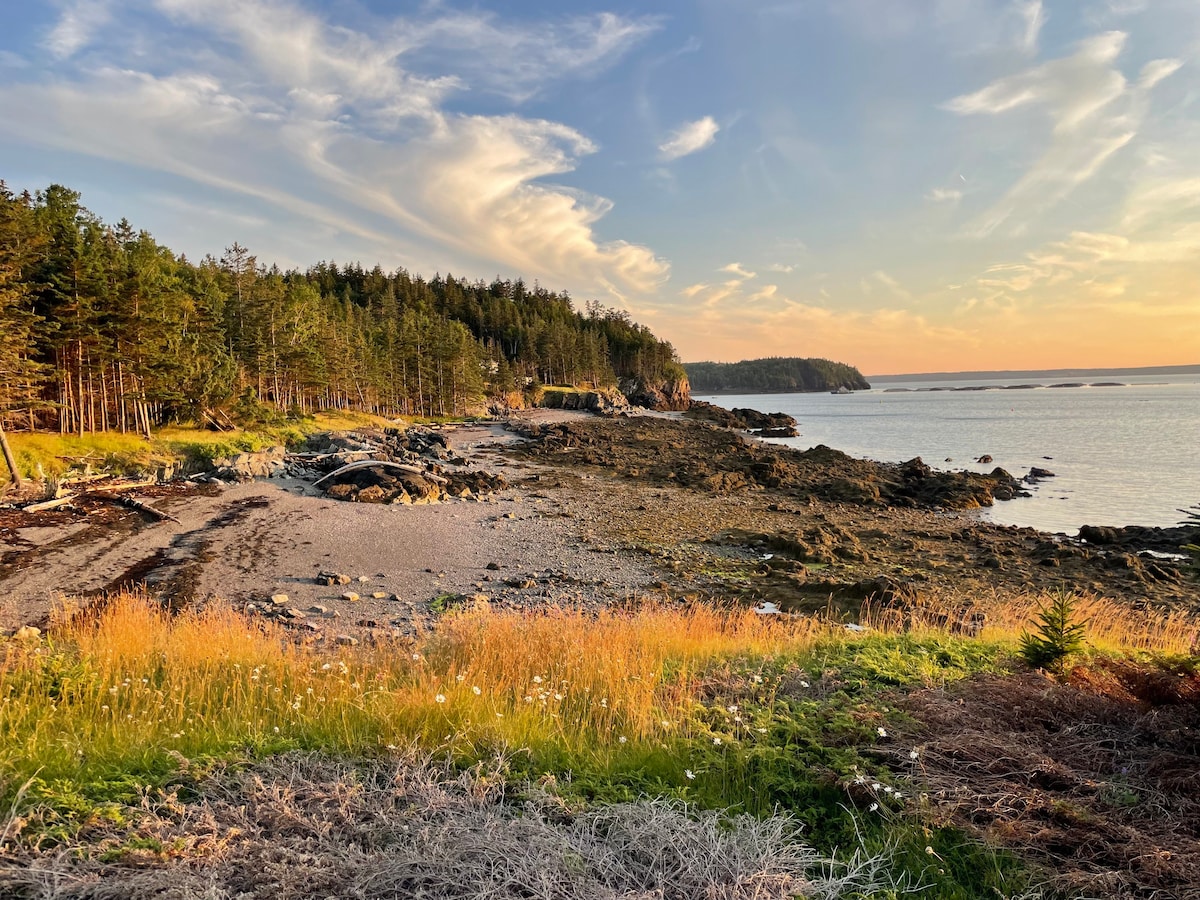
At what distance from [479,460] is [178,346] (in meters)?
19.8

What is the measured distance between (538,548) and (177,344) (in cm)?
3057

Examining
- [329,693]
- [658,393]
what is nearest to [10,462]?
[329,693]

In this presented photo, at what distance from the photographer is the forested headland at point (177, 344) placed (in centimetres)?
2752

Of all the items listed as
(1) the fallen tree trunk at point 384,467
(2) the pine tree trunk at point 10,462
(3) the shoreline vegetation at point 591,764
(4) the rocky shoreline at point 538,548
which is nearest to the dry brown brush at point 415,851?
(3) the shoreline vegetation at point 591,764

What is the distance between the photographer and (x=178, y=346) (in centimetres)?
3531

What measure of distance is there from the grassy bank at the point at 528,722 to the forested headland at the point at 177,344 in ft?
90.4

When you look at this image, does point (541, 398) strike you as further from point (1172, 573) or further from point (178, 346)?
point (1172, 573)

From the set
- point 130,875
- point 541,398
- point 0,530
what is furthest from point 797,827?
point 541,398

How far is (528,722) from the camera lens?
473cm

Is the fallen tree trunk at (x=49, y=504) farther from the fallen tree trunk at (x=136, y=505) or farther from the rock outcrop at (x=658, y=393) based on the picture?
the rock outcrop at (x=658, y=393)

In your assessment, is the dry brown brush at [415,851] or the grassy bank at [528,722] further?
the grassy bank at [528,722]

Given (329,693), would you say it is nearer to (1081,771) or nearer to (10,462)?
(1081,771)

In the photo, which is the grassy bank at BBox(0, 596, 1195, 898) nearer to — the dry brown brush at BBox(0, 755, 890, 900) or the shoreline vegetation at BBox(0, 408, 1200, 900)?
the shoreline vegetation at BBox(0, 408, 1200, 900)

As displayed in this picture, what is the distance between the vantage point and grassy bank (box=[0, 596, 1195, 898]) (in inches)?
141
